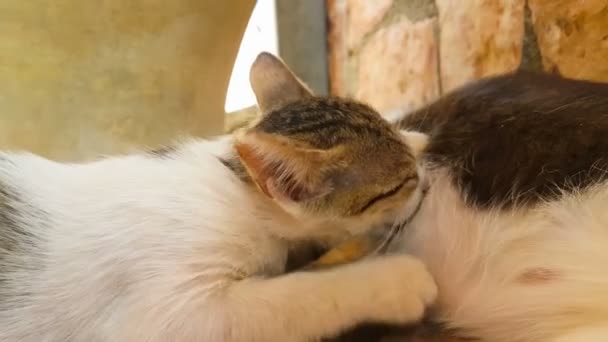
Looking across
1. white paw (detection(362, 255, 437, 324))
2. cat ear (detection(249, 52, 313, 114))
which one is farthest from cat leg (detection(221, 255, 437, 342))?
cat ear (detection(249, 52, 313, 114))

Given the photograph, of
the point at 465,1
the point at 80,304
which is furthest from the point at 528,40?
the point at 80,304

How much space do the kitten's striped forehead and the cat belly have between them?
166mm

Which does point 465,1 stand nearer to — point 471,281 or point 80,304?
point 471,281

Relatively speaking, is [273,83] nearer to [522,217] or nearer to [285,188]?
[285,188]

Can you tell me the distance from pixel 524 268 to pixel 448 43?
1.09m

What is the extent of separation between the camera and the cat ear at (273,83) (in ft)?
4.04

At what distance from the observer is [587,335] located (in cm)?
80

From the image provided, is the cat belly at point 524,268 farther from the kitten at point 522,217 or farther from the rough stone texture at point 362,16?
the rough stone texture at point 362,16

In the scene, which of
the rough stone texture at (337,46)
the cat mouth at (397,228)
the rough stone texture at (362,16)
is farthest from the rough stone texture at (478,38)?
the cat mouth at (397,228)

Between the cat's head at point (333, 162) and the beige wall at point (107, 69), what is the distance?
0.48 m

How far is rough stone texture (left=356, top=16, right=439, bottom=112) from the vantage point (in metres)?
1.97

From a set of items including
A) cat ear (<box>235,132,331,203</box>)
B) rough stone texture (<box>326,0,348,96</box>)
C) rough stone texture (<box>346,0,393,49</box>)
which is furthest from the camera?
rough stone texture (<box>326,0,348,96</box>)

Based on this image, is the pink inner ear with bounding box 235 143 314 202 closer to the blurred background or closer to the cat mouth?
the cat mouth

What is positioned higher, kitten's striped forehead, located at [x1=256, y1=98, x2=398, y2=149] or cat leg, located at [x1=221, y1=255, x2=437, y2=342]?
kitten's striped forehead, located at [x1=256, y1=98, x2=398, y2=149]
